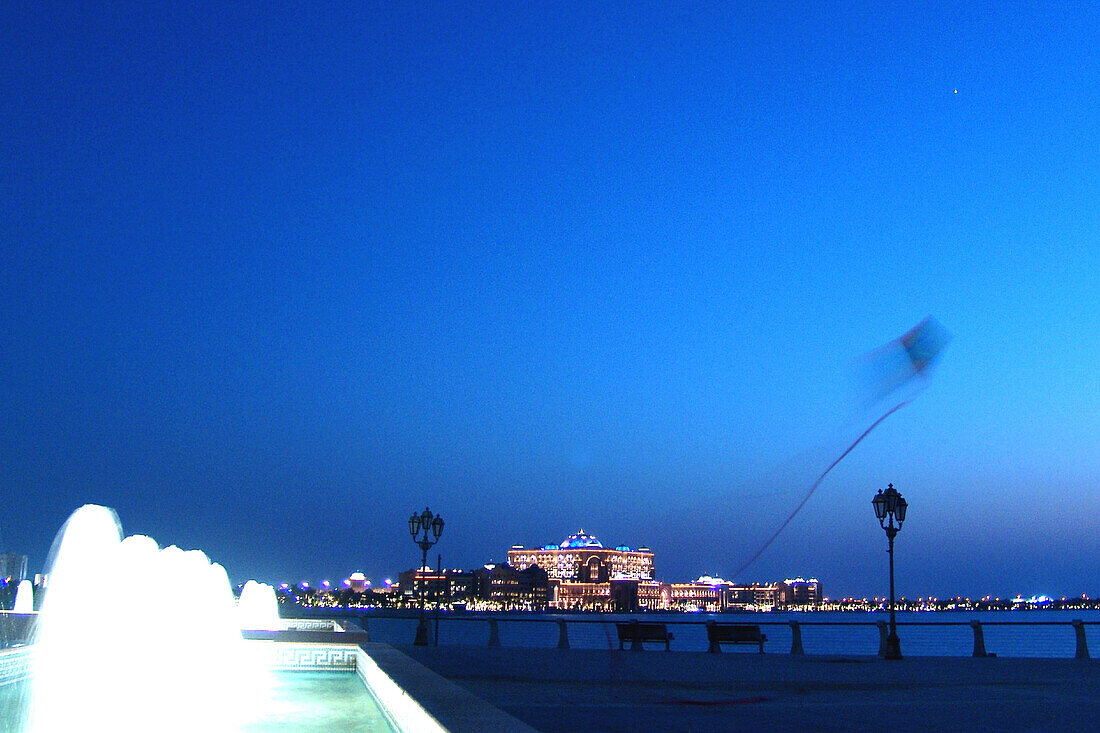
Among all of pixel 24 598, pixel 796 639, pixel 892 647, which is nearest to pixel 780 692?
pixel 892 647

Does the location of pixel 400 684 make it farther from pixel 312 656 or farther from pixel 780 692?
pixel 780 692

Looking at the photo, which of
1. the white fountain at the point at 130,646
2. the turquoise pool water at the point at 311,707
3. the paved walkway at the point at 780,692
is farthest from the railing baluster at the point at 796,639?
the turquoise pool water at the point at 311,707

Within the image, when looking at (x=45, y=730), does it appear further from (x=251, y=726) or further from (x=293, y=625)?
(x=293, y=625)

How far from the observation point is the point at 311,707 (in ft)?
36.7

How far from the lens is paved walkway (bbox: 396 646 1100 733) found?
1223 cm

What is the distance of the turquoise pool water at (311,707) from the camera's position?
32.1 feet

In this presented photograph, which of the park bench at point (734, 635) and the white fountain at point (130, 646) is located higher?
the white fountain at point (130, 646)

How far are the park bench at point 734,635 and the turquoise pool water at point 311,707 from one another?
17.0 metres

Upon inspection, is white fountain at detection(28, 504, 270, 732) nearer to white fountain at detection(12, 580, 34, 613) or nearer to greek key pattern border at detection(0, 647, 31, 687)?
greek key pattern border at detection(0, 647, 31, 687)

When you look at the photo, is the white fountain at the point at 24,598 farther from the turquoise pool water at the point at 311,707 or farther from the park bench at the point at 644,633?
the turquoise pool water at the point at 311,707

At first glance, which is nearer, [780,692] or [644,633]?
[780,692]

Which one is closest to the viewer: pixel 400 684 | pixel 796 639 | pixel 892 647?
pixel 400 684

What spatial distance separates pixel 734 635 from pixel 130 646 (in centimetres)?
1945

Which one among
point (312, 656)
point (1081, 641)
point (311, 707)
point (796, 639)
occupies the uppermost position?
point (312, 656)
